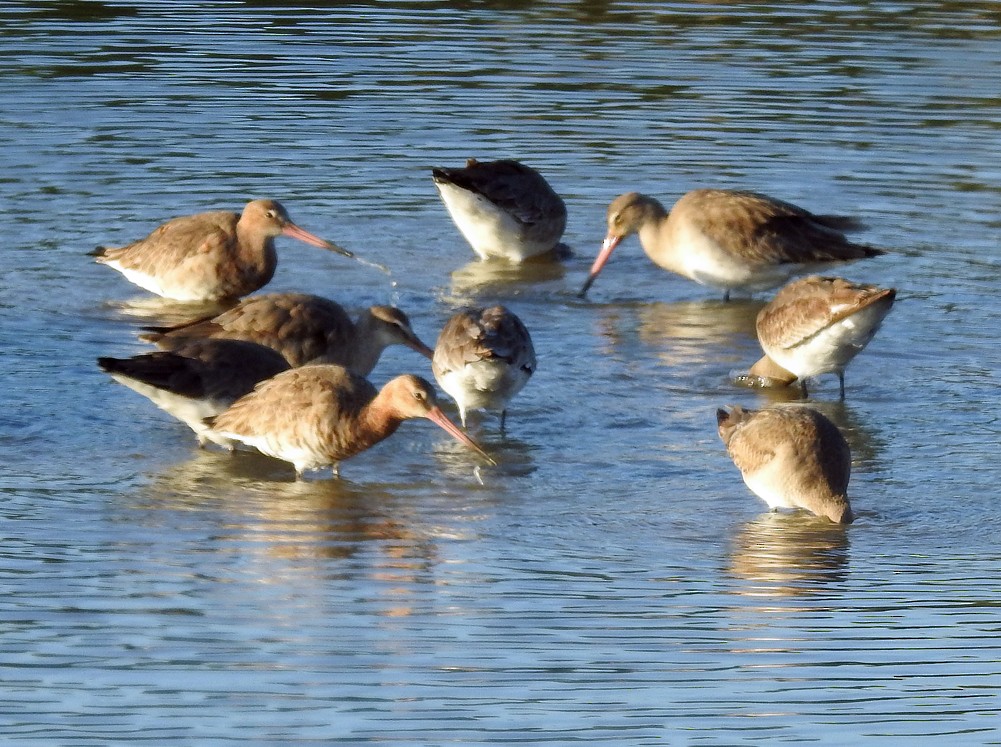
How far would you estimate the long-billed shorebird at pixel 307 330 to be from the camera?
10.5 metres

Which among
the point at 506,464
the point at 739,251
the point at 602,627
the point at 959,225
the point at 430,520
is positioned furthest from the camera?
the point at 959,225

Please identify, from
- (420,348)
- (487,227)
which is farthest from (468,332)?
(487,227)

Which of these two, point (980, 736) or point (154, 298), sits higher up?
point (980, 736)

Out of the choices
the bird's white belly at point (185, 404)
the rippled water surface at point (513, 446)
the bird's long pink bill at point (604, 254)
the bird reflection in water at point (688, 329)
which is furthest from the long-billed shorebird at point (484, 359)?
the bird's long pink bill at point (604, 254)

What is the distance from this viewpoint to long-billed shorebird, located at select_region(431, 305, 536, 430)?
9.65 metres

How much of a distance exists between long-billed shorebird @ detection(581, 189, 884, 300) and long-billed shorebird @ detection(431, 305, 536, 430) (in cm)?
303

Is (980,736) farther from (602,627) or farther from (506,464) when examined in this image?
(506,464)

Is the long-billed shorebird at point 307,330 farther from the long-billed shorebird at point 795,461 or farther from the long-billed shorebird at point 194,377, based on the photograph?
the long-billed shorebird at point 795,461

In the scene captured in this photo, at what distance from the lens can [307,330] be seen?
34.5 ft

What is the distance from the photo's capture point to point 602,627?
→ 7.16 meters

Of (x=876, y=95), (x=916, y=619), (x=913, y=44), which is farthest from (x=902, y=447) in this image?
(x=913, y=44)

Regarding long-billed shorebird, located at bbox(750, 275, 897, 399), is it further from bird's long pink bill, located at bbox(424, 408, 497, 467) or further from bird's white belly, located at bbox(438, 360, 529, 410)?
A: bird's long pink bill, located at bbox(424, 408, 497, 467)

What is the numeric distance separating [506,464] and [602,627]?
2413mm

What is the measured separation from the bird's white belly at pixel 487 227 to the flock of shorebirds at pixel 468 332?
1cm
